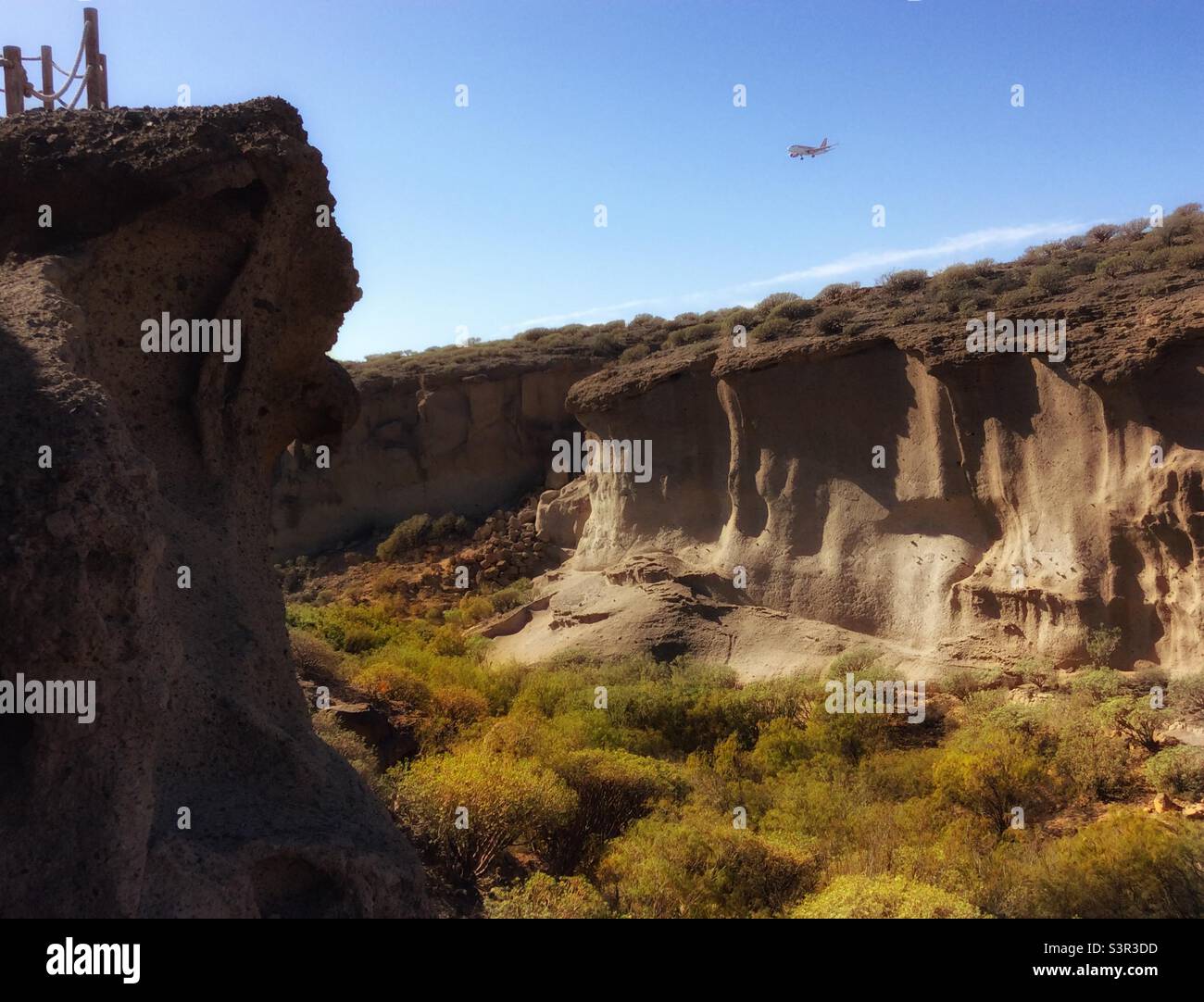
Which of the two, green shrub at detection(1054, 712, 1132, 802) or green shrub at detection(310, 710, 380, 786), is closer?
green shrub at detection(310, 710, 380, 786)

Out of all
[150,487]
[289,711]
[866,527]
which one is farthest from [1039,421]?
[150,487]

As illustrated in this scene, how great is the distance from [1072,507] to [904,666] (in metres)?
2.76

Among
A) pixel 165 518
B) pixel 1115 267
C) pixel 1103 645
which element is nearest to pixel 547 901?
pixel 165 518

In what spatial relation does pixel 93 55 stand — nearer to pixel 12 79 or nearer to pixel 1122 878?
pixel 12 79

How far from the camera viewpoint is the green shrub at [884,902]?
524 centimetres

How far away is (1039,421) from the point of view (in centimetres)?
1258

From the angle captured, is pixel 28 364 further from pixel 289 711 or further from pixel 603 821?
pixel 603 821

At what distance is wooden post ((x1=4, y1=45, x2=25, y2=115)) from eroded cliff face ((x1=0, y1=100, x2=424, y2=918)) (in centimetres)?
766

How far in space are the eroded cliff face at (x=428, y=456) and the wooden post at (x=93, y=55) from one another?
43.2 ft

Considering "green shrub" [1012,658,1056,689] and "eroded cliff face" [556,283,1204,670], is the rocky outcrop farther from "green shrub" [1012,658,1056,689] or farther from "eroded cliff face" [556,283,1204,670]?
"green shrub" [1012,658,1056,689]

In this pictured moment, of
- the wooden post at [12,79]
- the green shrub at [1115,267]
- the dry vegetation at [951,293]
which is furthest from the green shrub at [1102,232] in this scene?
the wooden post at [12,79]

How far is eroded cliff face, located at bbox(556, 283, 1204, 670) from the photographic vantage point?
11359mm

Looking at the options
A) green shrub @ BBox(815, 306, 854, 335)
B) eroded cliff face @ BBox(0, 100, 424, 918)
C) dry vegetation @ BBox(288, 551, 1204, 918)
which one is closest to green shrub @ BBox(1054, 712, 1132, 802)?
dry vegetation @ BBox(288, 551, 1204, 918)

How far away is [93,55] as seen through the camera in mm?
12156
